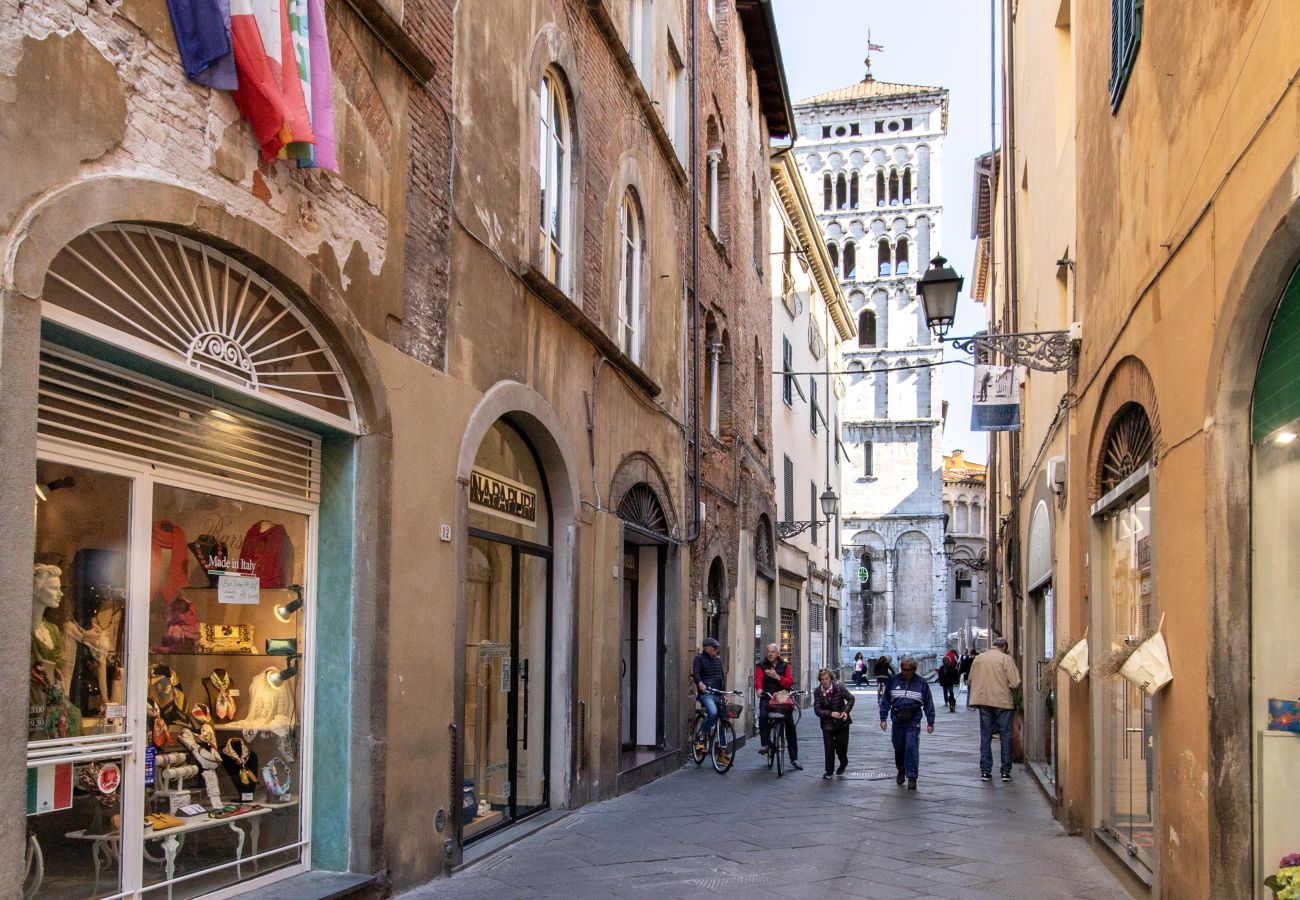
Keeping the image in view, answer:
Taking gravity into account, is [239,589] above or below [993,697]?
above

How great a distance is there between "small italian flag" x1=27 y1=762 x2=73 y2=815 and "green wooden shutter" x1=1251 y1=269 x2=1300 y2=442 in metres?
5.20

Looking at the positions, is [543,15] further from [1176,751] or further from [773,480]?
[773,480]

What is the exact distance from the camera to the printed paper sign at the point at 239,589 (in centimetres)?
652

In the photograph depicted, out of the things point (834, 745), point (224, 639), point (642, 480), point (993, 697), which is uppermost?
point (642, 480)

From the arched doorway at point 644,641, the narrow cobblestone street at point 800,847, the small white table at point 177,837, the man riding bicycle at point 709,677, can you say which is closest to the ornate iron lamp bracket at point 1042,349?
the narrow cobblestone street at point 800,847

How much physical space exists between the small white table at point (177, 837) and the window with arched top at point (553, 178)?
5.47 metres

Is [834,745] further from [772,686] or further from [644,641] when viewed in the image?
[644,641]

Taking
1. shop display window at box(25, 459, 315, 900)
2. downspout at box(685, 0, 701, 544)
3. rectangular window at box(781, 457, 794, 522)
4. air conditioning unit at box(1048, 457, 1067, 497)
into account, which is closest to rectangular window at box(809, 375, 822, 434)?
rectangular window at box(781, 457, 794, 522)

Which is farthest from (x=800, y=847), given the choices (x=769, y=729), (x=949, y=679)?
(x=949, y=679)

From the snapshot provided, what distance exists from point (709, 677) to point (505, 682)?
18.2 feet

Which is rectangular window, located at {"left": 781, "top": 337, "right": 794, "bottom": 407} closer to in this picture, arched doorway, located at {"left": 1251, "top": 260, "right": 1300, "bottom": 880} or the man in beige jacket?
the man in beige jacket

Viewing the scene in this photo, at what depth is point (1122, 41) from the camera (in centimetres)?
828

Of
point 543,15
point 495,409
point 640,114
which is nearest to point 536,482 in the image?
point 495,409

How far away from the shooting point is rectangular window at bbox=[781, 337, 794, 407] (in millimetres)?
27828
